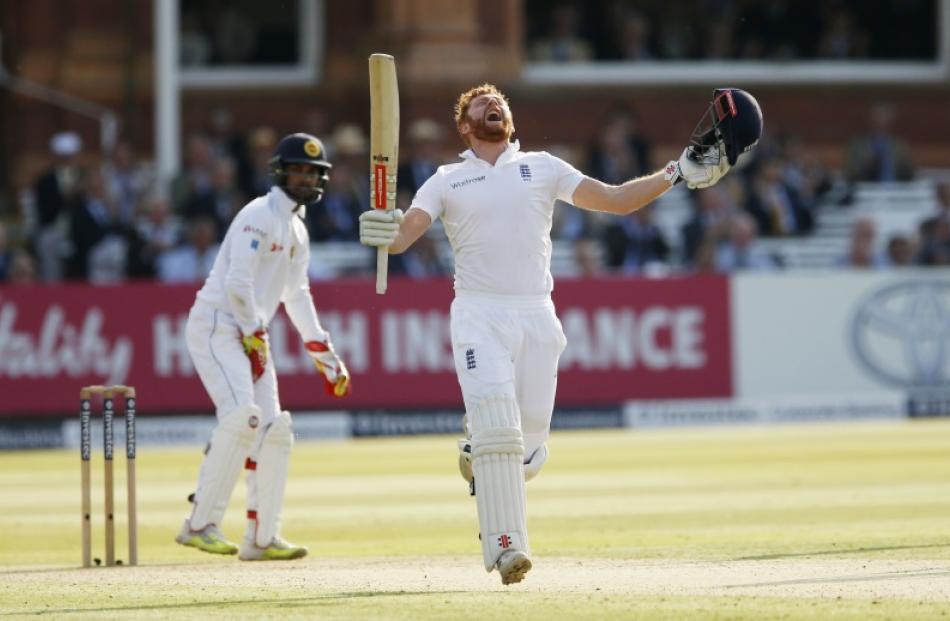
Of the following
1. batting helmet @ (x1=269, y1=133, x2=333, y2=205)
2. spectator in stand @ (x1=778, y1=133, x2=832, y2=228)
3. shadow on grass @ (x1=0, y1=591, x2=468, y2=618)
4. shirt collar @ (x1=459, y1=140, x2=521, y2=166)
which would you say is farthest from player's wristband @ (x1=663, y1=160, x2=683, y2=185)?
spectator in stand @ (x1=778, y1=133, x2=832, y2=228)

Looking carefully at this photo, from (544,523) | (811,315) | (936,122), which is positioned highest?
(936,122)

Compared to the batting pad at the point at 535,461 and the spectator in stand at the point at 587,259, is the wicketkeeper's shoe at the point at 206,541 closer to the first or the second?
the batting pad at the point at 535,461

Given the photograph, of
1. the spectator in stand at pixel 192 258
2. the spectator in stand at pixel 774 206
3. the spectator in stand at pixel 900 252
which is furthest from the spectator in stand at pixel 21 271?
the spectator in stand at pixel 900 252

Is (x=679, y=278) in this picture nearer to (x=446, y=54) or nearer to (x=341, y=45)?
(x=446, y=54)

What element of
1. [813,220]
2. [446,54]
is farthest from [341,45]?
[813,220]

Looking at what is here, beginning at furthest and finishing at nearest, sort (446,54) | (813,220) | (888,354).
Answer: (446,54) → (813,220) → (888,354)

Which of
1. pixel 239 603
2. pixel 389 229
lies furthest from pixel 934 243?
pixel 239 603

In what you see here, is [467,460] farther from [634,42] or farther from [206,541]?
[634,42]

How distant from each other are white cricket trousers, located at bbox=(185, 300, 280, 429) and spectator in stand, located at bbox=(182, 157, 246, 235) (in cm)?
875

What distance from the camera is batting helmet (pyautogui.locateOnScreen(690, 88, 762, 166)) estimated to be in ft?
24.3

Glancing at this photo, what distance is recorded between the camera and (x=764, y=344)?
17969 millimetres

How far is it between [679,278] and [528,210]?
34.0ft

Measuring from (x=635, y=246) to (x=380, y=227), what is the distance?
11.5 m

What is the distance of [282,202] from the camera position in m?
9.24
